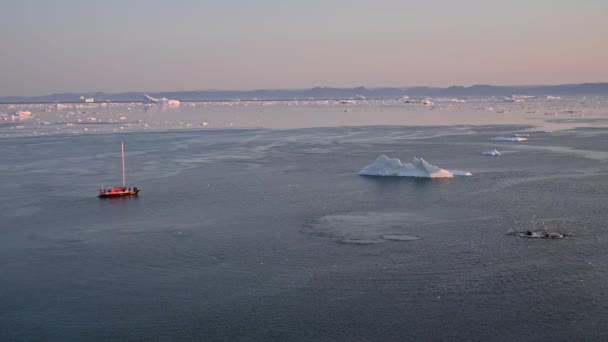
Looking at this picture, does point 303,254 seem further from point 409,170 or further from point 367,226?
point 409,170

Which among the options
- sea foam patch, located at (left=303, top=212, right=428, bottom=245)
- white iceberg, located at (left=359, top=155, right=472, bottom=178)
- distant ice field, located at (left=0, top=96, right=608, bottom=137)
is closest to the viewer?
sea foam patch, located at (left=303, top=212, right=428, bottom=245)

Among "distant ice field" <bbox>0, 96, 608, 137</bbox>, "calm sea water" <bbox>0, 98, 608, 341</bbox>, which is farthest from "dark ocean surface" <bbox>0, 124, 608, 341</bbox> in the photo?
"distant ice field" <bbox>0, 96, 608, 137</bbox>

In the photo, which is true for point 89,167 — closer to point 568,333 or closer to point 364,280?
point 364,280

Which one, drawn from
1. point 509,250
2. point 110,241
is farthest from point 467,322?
point 110,241

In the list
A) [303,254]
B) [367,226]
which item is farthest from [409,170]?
[303,254]

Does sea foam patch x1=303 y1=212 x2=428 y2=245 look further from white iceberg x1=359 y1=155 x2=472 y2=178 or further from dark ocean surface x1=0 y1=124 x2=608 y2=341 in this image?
white iceberg x1=359 y1=155 x2=472 y2=178

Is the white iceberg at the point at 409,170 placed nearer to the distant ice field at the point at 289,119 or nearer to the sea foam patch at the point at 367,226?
the sea foam patch at the point at 367,226
